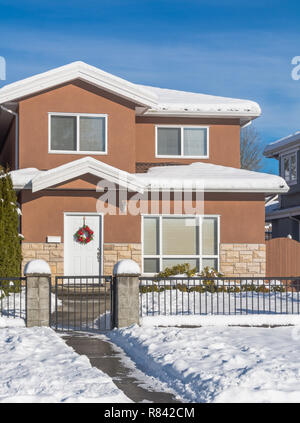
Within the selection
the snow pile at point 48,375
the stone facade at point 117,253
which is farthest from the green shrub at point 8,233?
the snow pile at point 48,375

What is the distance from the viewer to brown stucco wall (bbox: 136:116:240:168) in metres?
24.3

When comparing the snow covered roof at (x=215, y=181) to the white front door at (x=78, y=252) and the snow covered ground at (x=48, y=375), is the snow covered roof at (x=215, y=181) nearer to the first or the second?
the white front door at (x=78, y=252)

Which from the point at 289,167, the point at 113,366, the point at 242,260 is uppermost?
the point at 289,167

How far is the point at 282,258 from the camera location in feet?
76.9

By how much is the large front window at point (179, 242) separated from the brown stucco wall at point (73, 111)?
2.26m

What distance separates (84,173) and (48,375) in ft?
38.9

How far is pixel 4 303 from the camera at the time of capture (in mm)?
16703

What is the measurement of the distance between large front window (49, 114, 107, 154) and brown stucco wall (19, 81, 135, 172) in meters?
0.19

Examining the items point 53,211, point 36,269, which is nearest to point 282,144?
point 53,211

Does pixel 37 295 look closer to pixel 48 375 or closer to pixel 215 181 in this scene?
pixel 48 375

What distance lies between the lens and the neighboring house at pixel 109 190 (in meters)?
20.8

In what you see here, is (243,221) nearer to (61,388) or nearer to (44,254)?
(44,254)

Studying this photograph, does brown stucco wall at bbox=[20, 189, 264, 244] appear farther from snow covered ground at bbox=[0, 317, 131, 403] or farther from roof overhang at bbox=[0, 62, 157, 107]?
snow covered ground at bbox=[0, 317, 131, 403]

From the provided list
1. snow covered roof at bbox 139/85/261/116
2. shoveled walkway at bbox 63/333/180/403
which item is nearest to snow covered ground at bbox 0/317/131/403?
shoveled walkway at bbox 63/333/180/403
